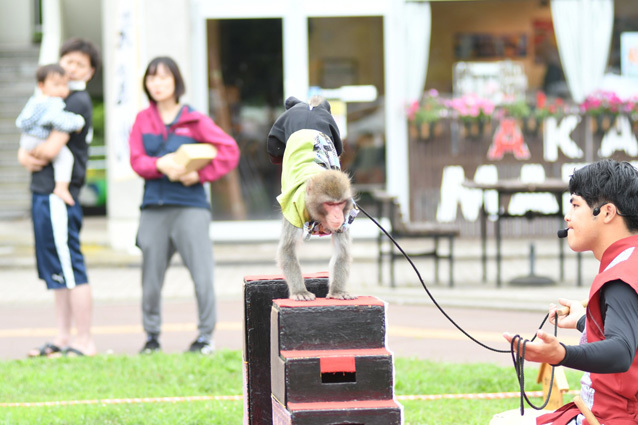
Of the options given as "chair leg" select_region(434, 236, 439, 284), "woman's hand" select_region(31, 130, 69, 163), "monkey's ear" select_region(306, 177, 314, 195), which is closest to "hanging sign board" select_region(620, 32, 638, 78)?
"chair leg" select_region(434, 236, 439, 284)

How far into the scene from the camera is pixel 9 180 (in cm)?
1697

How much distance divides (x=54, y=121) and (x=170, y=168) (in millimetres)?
924

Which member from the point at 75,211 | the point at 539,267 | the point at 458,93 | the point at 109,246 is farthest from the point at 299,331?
the point at 458,93

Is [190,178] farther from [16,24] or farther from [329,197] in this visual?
[16,24]

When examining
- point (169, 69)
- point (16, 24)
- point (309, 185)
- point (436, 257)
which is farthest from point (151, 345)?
point (16, 24)

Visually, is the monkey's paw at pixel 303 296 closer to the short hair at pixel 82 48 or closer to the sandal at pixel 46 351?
the sandal at pixel 46 351

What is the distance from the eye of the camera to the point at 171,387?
253 inches

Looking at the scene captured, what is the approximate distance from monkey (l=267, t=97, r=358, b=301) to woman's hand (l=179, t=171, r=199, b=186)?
2596mm

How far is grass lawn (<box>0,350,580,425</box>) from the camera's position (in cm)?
564

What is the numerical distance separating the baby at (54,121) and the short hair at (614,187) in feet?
15.5

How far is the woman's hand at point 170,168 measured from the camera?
730 centimetres

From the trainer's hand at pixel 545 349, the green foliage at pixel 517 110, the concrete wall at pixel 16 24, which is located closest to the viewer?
the trainer's hand at pixel 545 349

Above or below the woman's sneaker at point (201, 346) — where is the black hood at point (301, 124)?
above

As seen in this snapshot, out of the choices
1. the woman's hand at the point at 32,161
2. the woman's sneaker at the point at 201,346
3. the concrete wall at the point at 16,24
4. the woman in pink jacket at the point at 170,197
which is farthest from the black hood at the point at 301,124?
the concrete wall at the point at 16,24
